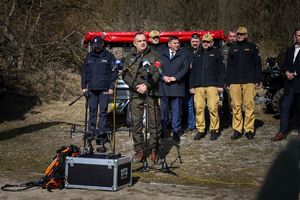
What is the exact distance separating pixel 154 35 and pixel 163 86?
2.87ft

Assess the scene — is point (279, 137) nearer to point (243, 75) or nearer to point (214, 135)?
point (214, 135)

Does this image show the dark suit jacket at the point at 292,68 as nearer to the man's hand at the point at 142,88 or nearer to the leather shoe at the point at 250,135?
the leather shoe at the point at 250,135

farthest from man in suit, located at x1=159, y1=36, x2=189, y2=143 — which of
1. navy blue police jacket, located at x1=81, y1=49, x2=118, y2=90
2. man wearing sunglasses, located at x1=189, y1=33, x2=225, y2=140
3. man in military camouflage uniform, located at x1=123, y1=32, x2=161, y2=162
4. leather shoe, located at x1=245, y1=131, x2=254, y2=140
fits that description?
man in military camouflage uniform, located at x1=123, y1=32, x2=161, y2=162

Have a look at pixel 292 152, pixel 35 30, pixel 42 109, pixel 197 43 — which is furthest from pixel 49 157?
pixel 35 30

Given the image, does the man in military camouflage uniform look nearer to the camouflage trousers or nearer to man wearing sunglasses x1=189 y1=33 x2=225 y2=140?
the camouflage trousers

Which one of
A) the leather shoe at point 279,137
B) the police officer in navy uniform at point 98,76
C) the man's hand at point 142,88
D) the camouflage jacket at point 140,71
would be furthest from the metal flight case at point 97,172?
the leather shoe at point 279,137

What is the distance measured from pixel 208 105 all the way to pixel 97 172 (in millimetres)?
3756

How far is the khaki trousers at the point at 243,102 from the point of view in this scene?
28.6 ft

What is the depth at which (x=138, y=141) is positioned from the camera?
7312mm

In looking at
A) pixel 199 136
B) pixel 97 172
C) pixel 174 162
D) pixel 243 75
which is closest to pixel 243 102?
pixel 243 75

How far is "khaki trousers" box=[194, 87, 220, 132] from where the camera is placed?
886 cm

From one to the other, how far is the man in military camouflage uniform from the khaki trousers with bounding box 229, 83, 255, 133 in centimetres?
193

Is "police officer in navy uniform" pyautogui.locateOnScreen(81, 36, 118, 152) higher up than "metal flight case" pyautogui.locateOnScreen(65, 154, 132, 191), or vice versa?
"police officer in navy uniform" pyautogui.locateOnScreen(81, 36, 118, 152)

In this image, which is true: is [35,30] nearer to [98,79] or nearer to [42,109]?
[42,109]
